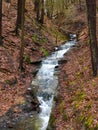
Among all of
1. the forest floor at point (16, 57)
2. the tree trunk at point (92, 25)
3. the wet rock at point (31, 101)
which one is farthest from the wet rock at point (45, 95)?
the tree trunk at point (92, 25)

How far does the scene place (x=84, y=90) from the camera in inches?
586

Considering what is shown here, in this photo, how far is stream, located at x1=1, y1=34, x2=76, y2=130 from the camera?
14.5 m

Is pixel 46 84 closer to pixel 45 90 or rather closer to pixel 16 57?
pixel 45 90

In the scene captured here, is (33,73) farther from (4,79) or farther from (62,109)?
(62,109)

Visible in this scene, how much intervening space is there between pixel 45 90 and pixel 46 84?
131 cm

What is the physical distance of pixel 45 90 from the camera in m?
19.1

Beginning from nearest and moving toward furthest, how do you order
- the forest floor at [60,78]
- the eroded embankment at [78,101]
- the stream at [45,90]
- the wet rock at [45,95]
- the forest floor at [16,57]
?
the eroded embankment at [78,101]
the forest floor at [60,78]
the stream at [45,90]
the forest floor at [16,57]
the wet rock at [45,95]

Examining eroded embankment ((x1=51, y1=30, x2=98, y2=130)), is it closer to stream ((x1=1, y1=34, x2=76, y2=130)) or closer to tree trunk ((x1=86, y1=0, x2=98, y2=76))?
stream ((x1=1, y1=34, x2=76, y2=130))

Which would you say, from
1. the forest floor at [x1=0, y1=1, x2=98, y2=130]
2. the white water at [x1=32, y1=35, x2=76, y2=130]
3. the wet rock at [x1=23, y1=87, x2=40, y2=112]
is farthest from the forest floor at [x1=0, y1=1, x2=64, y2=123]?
the white water at [x1=32, y1=35, x2=76, y2=130]

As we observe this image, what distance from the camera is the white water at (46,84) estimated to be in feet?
52.0

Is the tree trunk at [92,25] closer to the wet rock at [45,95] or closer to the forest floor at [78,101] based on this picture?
the forest floor at [78,101]

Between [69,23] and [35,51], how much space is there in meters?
26.3

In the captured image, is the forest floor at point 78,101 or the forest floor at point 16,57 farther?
the forest floor at point 16,57

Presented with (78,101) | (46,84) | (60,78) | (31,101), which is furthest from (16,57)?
(78,101)
